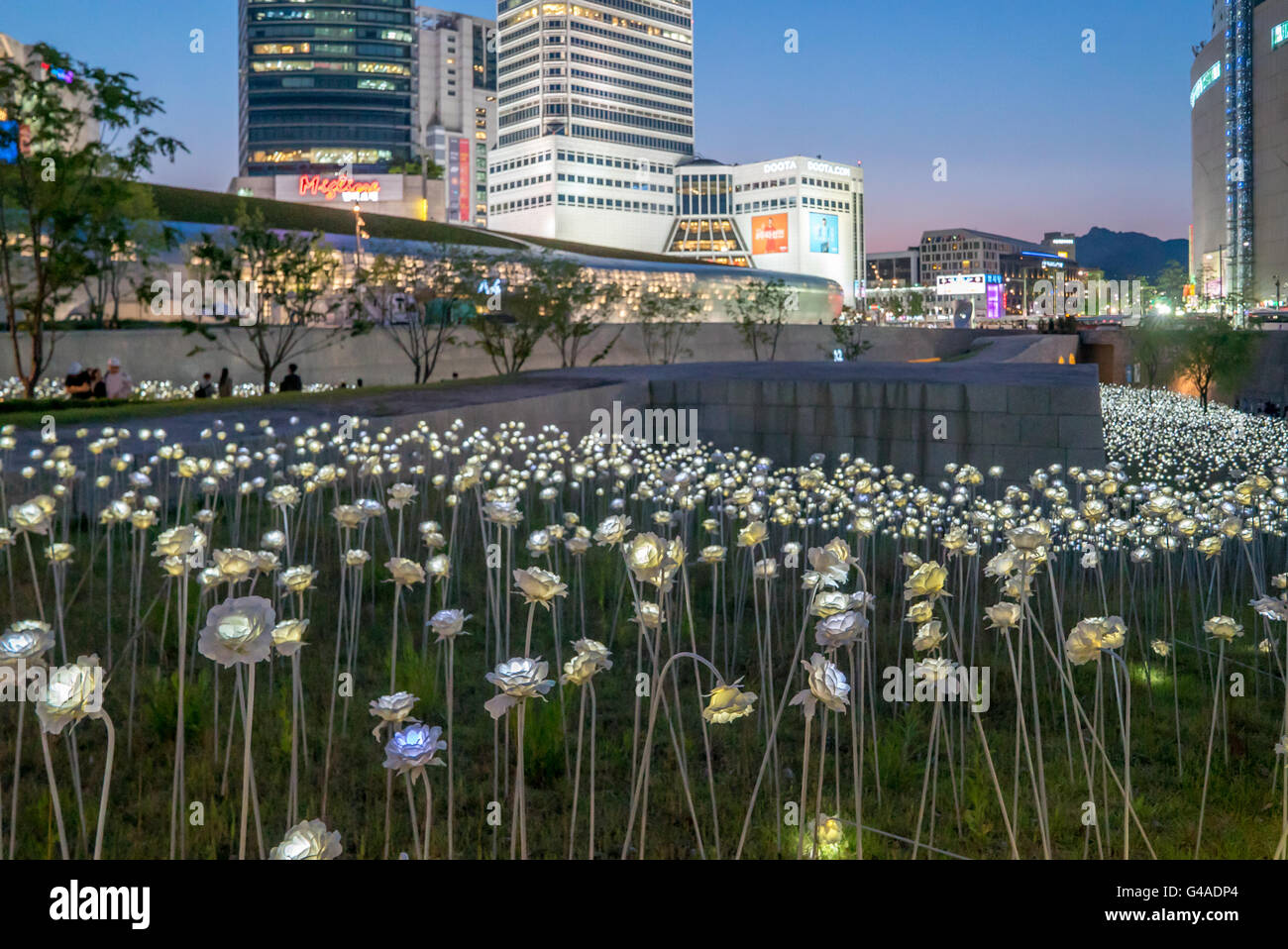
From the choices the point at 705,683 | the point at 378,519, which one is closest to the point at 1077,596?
the point at 705,683

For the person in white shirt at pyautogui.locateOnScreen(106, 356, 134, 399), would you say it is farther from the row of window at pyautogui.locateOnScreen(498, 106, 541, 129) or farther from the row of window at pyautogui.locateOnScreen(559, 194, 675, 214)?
the row of window at pyautogui.locateOnScreen(498, 106, 541, 129)

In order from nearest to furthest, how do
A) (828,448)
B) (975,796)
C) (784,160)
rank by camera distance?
(975,796) < (828,448) < (784,160)

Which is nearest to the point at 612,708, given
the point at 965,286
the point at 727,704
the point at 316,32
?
the point at 727,704

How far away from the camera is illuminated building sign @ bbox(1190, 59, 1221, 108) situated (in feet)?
374

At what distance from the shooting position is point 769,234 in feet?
496

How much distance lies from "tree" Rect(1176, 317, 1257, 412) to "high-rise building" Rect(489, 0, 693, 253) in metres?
102

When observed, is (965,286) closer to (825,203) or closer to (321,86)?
(825,203)

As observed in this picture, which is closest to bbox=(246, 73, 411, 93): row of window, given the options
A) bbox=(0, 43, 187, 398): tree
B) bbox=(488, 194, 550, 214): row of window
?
bbox=(488, 194, 550, 214): row of window

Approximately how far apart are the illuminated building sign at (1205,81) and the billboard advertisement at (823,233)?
149 ft

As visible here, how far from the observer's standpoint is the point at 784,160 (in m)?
149

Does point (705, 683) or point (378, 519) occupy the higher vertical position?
point (378, 519)
